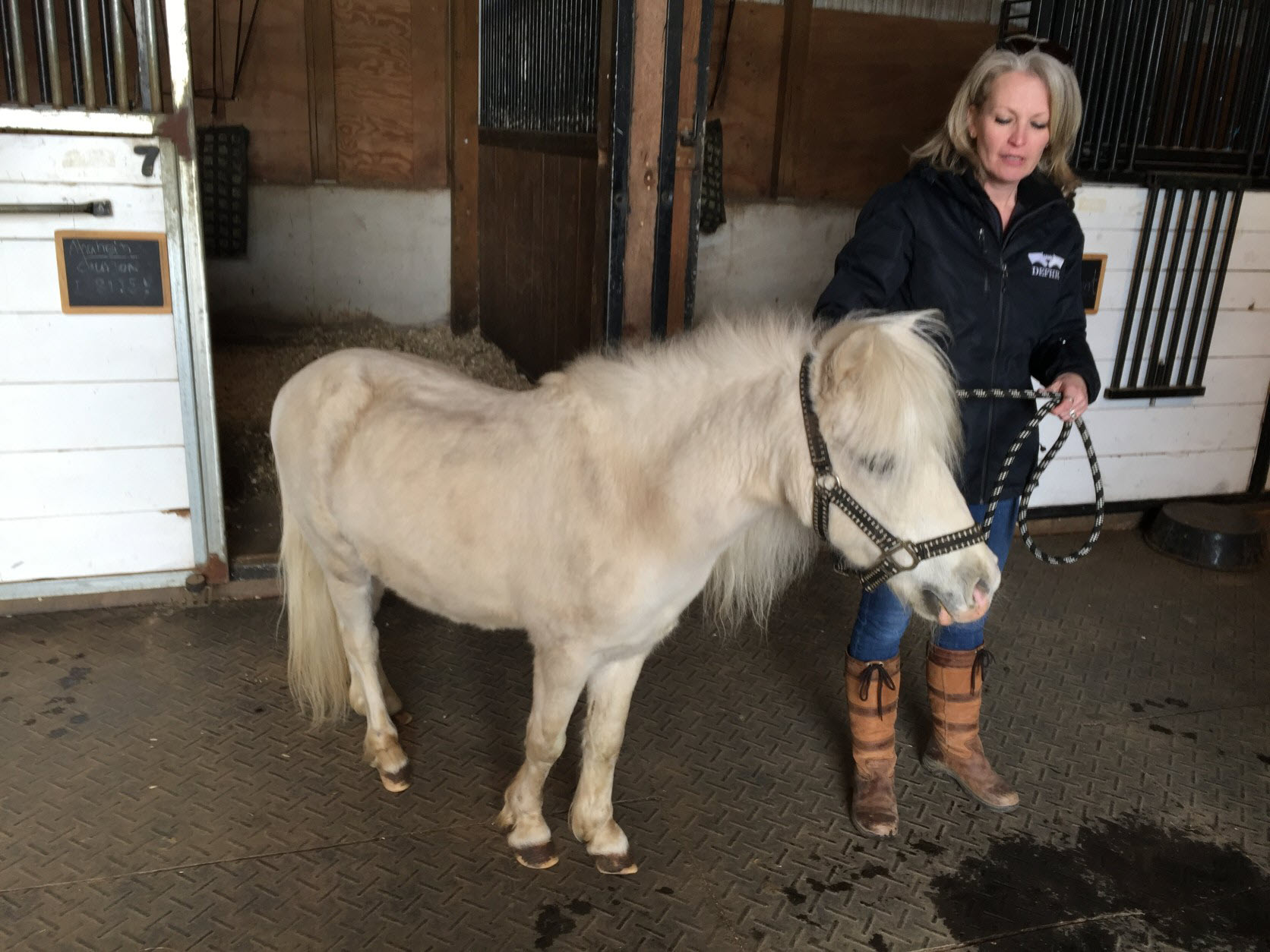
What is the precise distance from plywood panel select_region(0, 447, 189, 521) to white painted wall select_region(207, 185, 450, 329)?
2635 mm

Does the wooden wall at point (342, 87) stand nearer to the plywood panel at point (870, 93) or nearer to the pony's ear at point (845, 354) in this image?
the plywood panel at point (870, 93)

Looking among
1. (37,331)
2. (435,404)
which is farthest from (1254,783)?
(37,331)

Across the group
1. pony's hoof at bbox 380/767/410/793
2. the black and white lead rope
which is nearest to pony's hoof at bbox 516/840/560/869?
pony's hoof at bbox 380/767/410/793

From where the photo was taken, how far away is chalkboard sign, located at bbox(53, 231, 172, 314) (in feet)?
8.75

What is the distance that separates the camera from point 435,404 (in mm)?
1975

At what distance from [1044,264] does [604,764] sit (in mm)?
1422

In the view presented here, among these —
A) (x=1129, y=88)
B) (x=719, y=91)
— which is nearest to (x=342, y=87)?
(x=719, y=91)

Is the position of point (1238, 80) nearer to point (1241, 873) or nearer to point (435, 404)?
point (1241, 873)

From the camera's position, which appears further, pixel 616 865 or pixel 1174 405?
pixel 1174 405

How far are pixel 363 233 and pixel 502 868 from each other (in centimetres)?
433

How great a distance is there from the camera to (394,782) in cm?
225

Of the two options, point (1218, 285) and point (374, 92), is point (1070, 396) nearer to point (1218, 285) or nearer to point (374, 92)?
point (1218, 285)

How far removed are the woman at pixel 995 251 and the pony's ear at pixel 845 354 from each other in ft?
1.18

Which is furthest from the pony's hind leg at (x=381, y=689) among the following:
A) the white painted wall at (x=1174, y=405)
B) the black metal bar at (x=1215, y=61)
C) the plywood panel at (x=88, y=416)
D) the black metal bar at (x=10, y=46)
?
the black metal bar at (x=1215, y=61)
